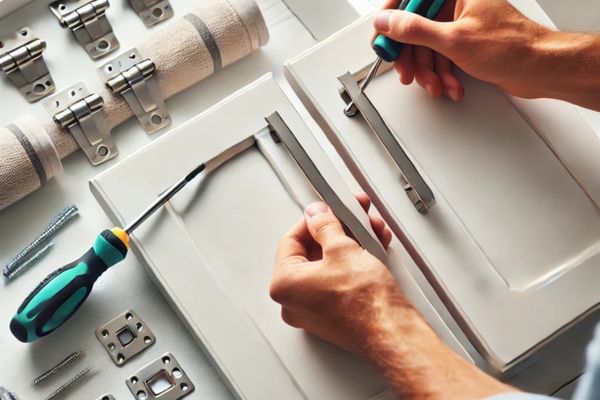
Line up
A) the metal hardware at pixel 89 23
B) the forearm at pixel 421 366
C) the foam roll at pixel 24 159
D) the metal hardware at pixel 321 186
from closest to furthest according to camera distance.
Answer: the forearm at pixel 421 366, the metal hardware at pixel 321 186, the foam roll at pixel 24 159, the metal hardware at pixel 89 23

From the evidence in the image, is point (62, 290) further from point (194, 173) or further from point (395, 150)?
point (395, 150)

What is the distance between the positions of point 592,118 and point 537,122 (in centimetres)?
25

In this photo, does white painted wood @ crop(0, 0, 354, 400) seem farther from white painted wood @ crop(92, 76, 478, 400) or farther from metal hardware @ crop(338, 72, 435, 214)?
metal hardware @ crop(338, 72, 435, 214)

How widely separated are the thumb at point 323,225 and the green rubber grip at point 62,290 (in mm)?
189

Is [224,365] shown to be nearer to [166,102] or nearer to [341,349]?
[341,349]

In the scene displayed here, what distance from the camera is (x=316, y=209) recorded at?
2.58ft

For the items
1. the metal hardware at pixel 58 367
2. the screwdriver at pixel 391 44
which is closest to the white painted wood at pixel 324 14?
the screwdriver at pixel 391 44

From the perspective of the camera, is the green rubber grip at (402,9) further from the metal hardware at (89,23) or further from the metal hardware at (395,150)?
the metal hardware at (89,23)

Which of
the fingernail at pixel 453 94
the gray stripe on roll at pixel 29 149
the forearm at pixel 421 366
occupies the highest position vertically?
the gray stripe on roll at pixel 29 149

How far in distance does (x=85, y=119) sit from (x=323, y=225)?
340mm

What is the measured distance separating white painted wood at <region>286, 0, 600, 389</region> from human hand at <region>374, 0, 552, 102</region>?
1.2 inches

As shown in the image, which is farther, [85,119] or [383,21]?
[85,119]

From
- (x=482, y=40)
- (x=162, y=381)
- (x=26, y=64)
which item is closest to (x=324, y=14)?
(x=482, y=40)

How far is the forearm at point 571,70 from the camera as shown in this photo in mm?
820
